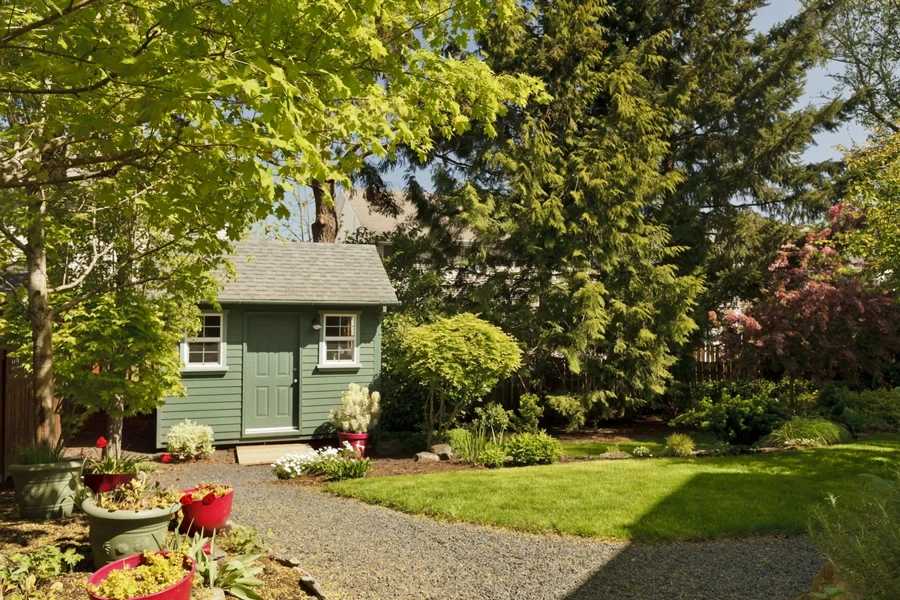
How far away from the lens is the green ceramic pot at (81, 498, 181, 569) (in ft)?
15.1

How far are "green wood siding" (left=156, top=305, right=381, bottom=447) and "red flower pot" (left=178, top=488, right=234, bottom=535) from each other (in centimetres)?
650

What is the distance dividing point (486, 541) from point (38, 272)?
5751 mm

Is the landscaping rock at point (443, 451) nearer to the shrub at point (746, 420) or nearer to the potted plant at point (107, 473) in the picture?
the shrub at point (746, 420)

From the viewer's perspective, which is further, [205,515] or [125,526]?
[205,515]

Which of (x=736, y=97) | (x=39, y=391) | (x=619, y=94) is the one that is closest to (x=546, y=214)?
(x=619, y=94)

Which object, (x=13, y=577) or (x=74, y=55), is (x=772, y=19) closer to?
(x=74, y=55)

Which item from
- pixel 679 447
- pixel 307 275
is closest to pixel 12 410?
pixel 307 275

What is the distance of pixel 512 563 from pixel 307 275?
912cm

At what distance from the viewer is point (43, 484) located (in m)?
6.27

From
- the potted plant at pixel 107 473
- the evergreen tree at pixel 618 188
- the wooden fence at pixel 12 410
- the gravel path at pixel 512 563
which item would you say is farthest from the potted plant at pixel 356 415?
the wooden fence at pixel 12 410

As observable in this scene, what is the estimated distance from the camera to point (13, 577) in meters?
4.17

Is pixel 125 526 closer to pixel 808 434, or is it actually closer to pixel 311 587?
pixel 311 587

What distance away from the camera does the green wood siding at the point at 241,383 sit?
39.3 feet

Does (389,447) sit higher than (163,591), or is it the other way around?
(163,591)
